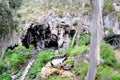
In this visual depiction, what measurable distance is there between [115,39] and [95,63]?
34.7ft

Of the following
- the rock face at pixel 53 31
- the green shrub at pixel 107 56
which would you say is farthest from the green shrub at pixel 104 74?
the rock face at pixel 53 31

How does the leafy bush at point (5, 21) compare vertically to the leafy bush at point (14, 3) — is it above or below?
below

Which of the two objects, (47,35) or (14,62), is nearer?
(14,62)

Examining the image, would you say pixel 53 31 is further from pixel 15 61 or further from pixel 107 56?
pixel 107 56

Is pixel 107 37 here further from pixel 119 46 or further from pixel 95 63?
pixel 95 63

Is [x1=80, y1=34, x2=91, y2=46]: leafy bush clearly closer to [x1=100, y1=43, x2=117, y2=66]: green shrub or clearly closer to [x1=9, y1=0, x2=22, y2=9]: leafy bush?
[x1=100, y1=43, x2=117, y2=66]: green shrub

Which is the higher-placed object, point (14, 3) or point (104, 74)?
point (14, 3)

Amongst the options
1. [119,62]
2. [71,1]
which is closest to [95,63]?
[119,62]

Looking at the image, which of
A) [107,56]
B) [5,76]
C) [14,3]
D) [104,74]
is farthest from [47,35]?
[104,74]

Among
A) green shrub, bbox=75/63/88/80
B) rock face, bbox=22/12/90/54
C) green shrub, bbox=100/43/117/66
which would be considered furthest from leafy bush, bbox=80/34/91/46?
green shrub, bbox=75/63/88/80

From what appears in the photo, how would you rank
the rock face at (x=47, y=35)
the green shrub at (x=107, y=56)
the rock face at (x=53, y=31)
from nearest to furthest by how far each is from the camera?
the green shrub at (x=107, y=56)
the rock face at (x=53, y=31)
the rock face at (x=47, y=35)

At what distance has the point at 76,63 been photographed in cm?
1627

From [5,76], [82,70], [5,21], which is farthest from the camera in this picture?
[5,76]

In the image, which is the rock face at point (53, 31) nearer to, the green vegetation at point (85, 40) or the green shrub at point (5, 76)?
the green vegetation at point (85, 40)
